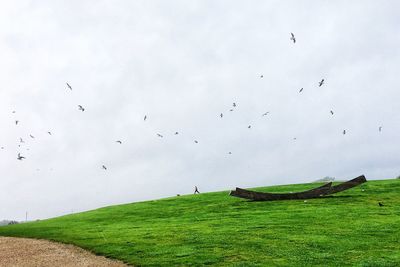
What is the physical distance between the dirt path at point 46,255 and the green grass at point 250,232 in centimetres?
78

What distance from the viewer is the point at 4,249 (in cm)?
2505

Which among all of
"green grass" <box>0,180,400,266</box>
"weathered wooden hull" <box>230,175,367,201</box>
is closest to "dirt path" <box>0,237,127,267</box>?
"green grass" <box>0,180,400,266</box>

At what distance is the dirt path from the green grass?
30.7 inches

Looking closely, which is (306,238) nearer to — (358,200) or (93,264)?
(93,264)

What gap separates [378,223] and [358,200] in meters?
9.61

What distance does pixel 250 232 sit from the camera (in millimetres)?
23000

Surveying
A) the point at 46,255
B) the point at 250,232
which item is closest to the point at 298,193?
the point at 250,232

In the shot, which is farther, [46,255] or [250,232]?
[250,232]

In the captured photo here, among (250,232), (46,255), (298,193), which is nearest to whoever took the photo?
(46,255)

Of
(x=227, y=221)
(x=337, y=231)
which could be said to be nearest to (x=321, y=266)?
(x=337, y=231)

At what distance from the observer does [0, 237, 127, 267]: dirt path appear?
20138mm

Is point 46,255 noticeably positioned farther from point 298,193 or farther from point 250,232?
point 298,193

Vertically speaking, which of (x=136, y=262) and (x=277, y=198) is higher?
(x=277, y=198)

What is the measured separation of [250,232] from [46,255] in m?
10.7
